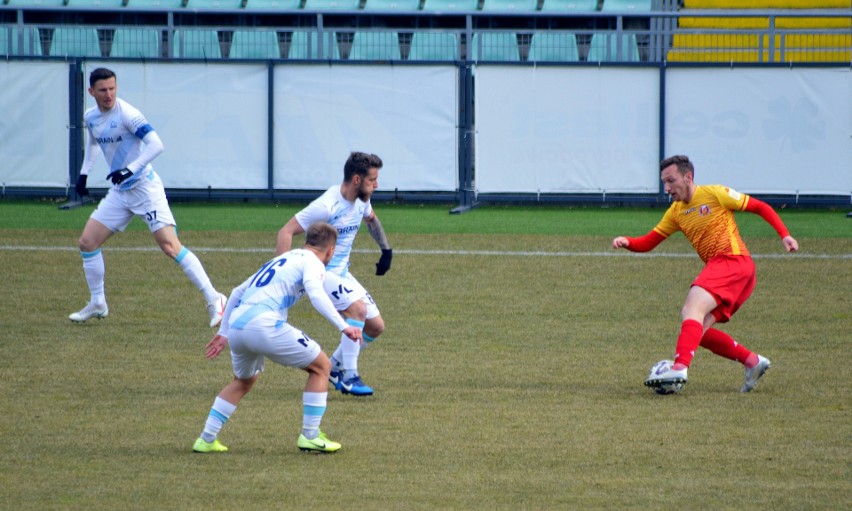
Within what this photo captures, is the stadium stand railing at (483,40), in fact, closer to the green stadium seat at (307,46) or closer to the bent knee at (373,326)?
the green stadium seat at (307,46)

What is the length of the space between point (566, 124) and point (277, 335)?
14.5 meters

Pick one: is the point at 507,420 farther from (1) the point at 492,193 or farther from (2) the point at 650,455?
(1) the point at 492,193

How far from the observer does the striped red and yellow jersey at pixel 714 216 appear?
8.94m

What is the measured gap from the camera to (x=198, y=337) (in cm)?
1094

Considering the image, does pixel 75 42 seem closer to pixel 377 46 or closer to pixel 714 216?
pixel 377 46

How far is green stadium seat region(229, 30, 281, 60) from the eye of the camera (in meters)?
22.2

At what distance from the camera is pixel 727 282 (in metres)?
8.84

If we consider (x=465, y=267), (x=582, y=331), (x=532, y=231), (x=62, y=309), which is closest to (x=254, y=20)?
(x=532, y=231)

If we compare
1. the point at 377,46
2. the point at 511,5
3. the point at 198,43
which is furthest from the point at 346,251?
the point at 511,5

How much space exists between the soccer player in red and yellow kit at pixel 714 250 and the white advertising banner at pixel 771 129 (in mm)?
11829

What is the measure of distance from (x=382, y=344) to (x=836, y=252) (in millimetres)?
7867

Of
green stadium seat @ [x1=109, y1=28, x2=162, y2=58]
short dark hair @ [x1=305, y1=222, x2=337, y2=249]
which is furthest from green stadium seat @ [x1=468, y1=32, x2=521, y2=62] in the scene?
short dark hair @ [x1=305, y1=222, x2=337, y2=249]

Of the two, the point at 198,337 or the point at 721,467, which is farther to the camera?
the point at 198,337

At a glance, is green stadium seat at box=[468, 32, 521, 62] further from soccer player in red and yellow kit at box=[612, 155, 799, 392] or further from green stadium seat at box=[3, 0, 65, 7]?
soccer player in red and yellow kit at box=[612, 155, 799, 392]
